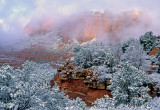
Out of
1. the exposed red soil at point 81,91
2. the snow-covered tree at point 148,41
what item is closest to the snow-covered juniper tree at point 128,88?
the exposed red soil at point 81,91

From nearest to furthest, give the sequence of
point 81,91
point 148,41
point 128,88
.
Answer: point 128,88 → point 81,91 → point 148,41

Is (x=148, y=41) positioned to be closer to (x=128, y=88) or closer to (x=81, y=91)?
(x=81, y=91)

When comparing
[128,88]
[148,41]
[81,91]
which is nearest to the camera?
[128,88]

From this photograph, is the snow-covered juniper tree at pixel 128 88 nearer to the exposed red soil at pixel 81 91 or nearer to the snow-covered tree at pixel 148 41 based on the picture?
the exposed red soil at pixel 81 91

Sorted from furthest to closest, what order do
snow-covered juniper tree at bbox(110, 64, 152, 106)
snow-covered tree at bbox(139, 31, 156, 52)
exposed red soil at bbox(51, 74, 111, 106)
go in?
snow-covered tree at bbox(139, 31, 156, 52), exposed red soil at bbox(51, 74, 111, 106), snow-covered juniper tree at bbox(110, 64, 152, 106)

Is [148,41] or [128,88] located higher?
Result: [148,41]

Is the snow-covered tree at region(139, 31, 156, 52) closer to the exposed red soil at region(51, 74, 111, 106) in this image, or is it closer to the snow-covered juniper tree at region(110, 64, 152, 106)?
the exposed red soil at region(51, 74, 111, 106)

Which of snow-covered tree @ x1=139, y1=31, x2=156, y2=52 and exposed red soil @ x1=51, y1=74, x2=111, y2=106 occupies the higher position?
snow-covered tree @ x1=139, y1=31, x2=156, y2=52

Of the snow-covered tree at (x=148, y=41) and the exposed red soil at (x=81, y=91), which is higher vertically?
the snow-covered tree at (x=148, y=41)

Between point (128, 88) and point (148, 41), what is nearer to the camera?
point (128, 88)

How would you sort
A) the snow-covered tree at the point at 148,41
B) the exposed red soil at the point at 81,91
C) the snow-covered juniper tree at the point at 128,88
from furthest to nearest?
the snow-covered tree at the point at 148,41, the exposed red soil at the point at 81,91, the snow-covered juniper tree at the point at 128,88

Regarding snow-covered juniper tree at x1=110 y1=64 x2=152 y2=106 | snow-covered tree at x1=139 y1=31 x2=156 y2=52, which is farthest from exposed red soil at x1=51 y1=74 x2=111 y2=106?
snow-covered tree at x1=139 y1=31 x2=156 y2=52

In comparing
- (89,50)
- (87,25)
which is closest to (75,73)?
(89,50)

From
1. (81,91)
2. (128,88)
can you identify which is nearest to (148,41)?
(81,91)
